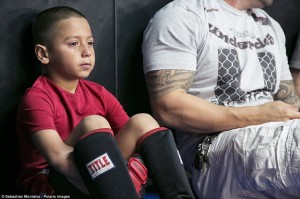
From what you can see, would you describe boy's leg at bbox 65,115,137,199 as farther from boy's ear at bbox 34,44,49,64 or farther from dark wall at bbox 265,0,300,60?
dark wall at bbox 265,0,300,60

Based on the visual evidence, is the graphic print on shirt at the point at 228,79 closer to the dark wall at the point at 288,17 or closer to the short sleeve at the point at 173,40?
the short sleeve at the point at 173,40

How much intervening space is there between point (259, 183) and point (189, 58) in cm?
45

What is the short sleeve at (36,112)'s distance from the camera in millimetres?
1526

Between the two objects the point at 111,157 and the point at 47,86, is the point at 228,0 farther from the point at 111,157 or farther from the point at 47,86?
the point at 111,157

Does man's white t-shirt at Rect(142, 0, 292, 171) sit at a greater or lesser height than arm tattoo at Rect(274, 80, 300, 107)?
greater

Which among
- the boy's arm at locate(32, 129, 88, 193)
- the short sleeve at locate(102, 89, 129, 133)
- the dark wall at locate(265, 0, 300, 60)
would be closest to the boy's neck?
the short sleeve at locate(102, 89, 129, 133)

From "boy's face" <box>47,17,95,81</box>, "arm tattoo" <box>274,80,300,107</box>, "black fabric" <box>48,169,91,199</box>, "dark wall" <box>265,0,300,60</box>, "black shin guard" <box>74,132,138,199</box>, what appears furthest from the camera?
"dark wall" <box>265,0,300,60</box>

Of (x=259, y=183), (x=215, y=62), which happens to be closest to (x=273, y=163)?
(x=259, y=183)

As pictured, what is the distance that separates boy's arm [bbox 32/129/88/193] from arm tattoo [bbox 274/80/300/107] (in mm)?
891

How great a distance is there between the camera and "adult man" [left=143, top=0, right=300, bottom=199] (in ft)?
5.24

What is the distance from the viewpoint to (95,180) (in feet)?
4.55

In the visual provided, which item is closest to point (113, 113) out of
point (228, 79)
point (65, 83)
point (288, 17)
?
point (65, 83)

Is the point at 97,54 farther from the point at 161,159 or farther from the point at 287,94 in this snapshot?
the point at 287,94

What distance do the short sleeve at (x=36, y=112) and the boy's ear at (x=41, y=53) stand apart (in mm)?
124
